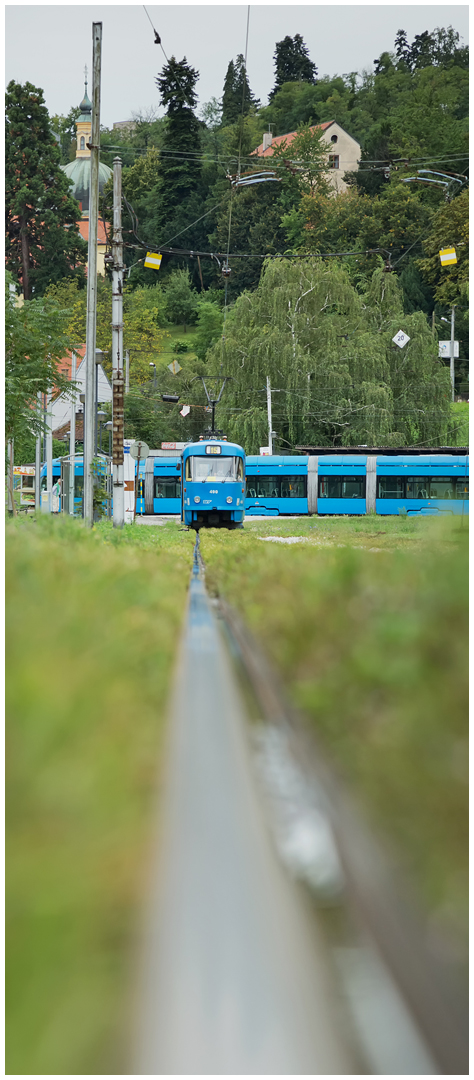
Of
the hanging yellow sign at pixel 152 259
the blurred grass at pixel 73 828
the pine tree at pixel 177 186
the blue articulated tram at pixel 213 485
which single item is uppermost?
the pine tree at pixel 177 186

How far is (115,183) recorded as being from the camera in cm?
2431

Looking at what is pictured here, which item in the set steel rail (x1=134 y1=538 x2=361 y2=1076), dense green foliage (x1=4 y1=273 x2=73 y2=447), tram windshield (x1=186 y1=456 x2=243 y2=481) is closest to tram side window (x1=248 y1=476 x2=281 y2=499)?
tram windshield (x1=186 y1=456 x2=243 y2=481)

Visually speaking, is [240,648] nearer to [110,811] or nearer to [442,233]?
[110,811]

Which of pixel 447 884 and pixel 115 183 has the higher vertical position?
pixel 115 183

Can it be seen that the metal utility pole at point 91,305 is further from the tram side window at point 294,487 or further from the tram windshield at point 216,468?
the tram side window at point 294,487

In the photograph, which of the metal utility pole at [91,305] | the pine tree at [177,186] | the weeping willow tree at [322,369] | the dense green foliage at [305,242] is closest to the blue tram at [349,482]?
the weeping willow tree at [322,369]

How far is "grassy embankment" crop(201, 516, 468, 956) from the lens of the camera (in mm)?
2486

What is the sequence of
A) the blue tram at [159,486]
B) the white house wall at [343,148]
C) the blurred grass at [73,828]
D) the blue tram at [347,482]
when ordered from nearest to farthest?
the blurred grass at [73,828], the blue tram at [347,482], the blue tram at [159,486], the white house wall at [343,148]

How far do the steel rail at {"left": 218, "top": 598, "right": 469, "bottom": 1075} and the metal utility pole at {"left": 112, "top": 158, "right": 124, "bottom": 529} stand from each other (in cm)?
1880

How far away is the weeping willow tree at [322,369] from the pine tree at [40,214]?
12.1 metres

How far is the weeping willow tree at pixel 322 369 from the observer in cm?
4888

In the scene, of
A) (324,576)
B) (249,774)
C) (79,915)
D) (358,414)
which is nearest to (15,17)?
(324,576)

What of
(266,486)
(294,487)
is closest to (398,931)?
(294,487)

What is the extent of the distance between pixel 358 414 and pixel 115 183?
87.2 feet
